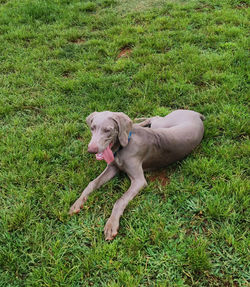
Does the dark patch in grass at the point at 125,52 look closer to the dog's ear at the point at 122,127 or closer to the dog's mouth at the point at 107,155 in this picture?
the dog's ear at the point at 122,127

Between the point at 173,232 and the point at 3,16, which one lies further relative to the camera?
the point at 3,16

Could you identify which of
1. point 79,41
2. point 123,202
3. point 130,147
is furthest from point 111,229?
point 79,41

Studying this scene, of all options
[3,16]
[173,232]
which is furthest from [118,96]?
[3,16]

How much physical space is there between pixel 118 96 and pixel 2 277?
3193 mm

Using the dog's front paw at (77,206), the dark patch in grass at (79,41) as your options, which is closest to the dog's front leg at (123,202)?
the dog's front paw at (77,206)

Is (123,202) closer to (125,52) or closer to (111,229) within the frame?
(111,229)

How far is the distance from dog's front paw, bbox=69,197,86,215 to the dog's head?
0.64m

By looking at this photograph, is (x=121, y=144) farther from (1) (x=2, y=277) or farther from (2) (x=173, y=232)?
(1) (x=2, y=277)

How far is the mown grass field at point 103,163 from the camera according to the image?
248 centimetres

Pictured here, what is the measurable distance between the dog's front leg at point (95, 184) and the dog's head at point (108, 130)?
381 mm

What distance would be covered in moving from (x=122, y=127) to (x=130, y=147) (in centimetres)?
31

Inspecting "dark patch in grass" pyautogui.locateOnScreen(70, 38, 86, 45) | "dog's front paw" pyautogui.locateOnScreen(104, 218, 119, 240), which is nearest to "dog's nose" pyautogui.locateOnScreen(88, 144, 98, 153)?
"dog's front paw" pyautogui.locateOnScreen(104, 218, 119, 240)

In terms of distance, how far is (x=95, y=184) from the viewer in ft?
10.4

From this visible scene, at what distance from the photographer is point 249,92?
14.8 feet
